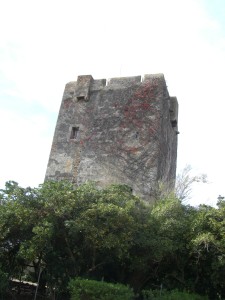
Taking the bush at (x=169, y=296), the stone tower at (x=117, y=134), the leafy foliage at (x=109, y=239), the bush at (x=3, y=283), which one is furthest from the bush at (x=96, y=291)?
the stone tower at (x=117, y=134)

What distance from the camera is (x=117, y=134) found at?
1984cm

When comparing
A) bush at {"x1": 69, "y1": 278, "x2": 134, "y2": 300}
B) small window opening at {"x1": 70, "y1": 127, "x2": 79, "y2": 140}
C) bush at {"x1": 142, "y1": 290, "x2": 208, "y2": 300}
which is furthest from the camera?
small window opening at {"x1": 70, "y1": 127, "x2": 79, "y2": 140}

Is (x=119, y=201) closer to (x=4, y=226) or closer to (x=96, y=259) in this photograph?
(x=96, y=259)

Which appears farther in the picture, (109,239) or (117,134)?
(117,134)

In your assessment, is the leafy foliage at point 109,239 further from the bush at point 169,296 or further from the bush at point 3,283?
the bush at point 169,296

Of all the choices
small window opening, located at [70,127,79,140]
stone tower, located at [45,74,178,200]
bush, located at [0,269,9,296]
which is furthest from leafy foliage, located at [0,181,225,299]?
small window opening, located at [70,127,79,140]

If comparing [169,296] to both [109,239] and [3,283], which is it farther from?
[3,283]

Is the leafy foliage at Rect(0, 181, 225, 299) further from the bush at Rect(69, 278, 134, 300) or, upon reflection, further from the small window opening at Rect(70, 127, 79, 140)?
the small window opening at Rect(70, 127, 79, 140)

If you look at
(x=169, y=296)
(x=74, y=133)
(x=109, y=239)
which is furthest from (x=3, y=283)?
(x=74, y=133)

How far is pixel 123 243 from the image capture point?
11.7 m

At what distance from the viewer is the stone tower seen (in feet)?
62.1

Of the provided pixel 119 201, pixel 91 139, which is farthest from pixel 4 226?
pixel 91 139

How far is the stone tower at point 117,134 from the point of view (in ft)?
62.1

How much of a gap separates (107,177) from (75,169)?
1979mm
